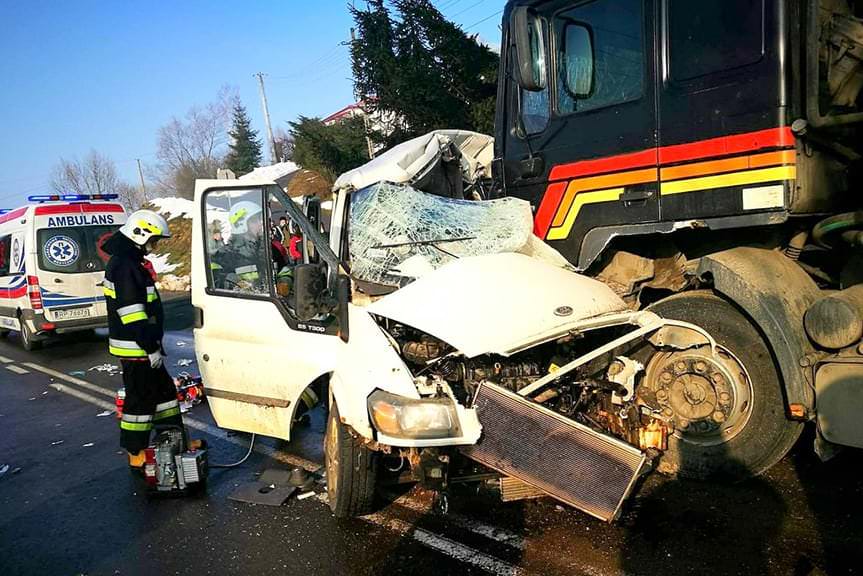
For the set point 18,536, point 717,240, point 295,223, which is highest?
point 295,223

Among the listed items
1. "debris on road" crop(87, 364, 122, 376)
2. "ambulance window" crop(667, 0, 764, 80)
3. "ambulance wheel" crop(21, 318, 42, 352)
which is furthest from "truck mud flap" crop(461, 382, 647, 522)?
"ambulance wheel" crop(21, 318, 42, 352)

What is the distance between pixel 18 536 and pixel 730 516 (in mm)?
4372

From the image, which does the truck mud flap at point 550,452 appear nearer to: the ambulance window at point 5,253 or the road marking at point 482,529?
the road marking at point 482,529

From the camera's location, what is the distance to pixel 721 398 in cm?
343

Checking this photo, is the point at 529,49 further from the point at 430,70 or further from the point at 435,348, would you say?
the point at 430,70

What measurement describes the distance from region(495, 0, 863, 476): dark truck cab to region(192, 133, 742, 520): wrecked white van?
0.91 ft

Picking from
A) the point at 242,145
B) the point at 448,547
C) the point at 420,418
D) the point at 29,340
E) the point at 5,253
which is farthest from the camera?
the point at 242,145

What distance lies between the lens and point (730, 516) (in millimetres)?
3312

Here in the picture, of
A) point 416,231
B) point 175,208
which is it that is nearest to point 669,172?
point 416,231

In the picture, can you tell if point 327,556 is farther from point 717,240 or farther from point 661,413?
point 717,240

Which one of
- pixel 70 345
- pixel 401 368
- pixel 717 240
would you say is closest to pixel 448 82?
pixel 70 345

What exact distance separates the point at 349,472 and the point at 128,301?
89.1 inches

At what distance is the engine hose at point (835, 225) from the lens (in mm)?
3027

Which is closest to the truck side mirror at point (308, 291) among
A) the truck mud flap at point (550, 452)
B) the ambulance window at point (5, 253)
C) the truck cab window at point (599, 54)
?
the truck mud flap at point (550, 452)
